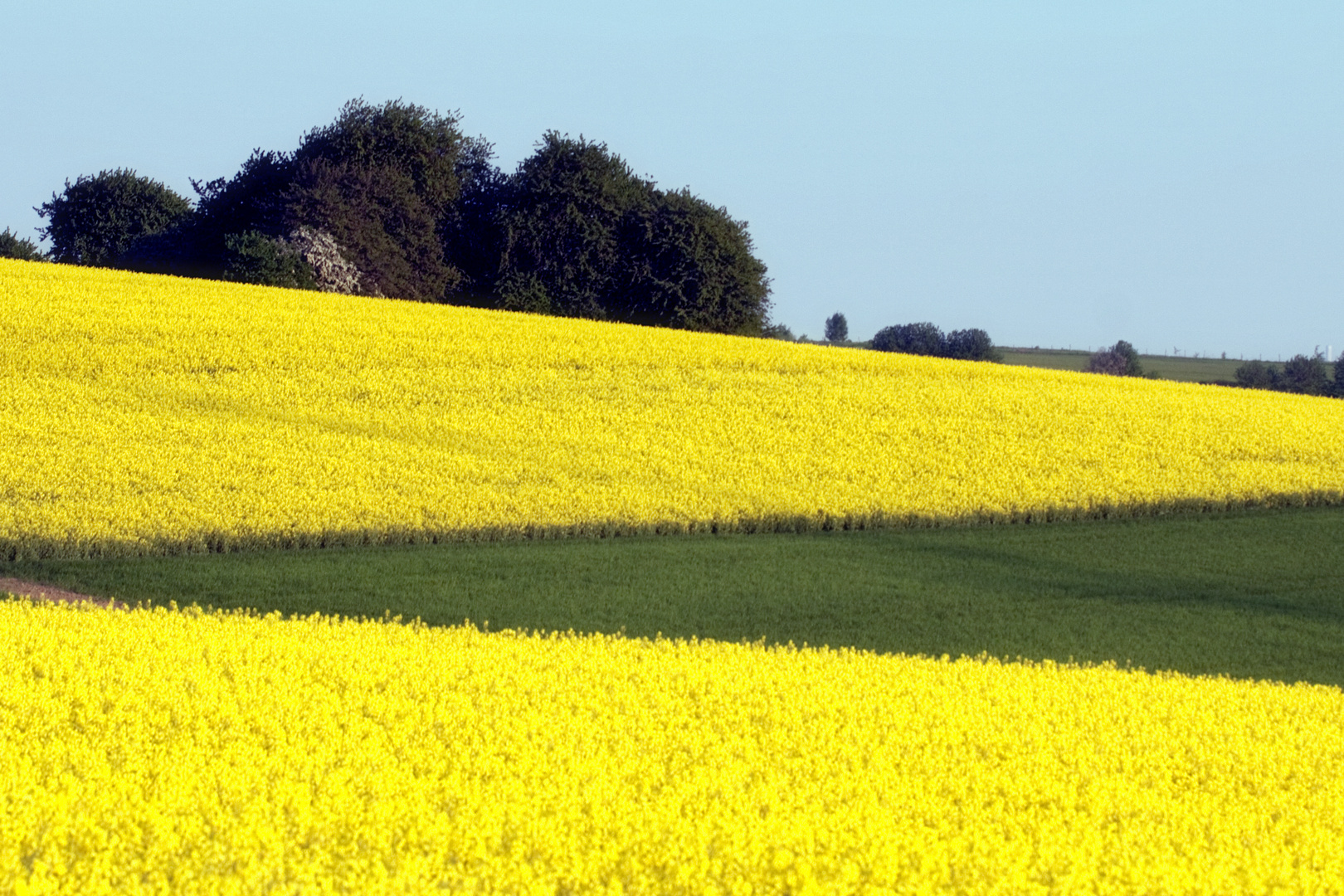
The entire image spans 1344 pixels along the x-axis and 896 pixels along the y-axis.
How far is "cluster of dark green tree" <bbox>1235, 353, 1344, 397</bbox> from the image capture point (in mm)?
96875

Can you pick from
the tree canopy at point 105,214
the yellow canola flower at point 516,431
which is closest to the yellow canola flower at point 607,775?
the yellow canola flower at point 516,431

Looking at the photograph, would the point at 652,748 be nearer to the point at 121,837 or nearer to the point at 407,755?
the point at 407,755

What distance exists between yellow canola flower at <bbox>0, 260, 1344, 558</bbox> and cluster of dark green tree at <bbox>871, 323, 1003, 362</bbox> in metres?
75.6

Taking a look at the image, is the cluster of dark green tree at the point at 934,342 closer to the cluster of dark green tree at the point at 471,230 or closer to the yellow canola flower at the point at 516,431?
the cluster of dark green tree at the point at 471,230

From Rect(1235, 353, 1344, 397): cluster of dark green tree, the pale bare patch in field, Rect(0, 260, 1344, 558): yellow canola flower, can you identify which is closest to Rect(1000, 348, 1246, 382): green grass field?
Rect(1235, 353, 1344, 397): cluster of dark green tree

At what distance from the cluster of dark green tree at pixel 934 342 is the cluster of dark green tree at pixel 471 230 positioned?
56.6m

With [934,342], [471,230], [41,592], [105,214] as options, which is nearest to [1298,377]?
[934,342]

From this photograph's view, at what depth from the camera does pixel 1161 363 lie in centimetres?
13475

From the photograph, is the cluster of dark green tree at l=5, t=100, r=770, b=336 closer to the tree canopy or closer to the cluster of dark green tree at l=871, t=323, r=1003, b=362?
the tree canopy

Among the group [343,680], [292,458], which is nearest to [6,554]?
[292,458]

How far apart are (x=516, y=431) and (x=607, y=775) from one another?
18.6 metres

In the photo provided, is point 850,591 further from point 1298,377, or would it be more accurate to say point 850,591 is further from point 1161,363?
point 1161,363

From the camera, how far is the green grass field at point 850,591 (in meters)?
14.8

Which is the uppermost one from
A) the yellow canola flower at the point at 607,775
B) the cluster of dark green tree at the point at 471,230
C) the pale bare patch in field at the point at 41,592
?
the cluster of dark green tree at the point at 471,230
